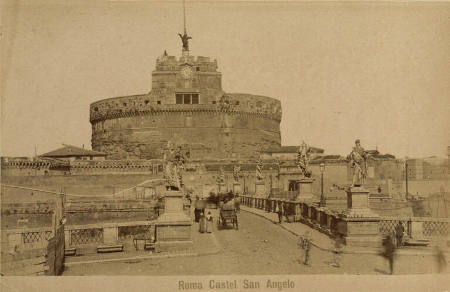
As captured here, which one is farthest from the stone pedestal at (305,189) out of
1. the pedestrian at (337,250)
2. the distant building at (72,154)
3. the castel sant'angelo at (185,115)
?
the castel sant'angelo at (185,115)

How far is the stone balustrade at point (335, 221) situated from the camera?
11.2 meters

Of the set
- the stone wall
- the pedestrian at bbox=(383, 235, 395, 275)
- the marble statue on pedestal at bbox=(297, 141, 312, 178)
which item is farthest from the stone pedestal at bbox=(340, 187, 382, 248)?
the stone wall

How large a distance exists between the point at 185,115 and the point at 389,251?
1451 inches

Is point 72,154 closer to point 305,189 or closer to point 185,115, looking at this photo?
point 185,115

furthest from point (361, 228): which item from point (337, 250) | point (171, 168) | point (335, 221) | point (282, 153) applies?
point (282, 153)

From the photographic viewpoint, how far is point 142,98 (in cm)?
4619

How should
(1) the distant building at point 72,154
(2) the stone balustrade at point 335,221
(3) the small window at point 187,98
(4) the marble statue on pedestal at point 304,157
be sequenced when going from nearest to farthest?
(2) the stone balustrade at point 335,221
(4) the marble statue on pedestal at point 304,157
(1) the distant building at point 72,154
(3) the small window at point 187,98

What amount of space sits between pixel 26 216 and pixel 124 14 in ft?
50.3

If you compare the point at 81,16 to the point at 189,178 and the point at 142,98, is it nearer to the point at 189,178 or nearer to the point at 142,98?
the point at 189,178

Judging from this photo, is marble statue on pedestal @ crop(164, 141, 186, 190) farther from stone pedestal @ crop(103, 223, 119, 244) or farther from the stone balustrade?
the stone balustrade

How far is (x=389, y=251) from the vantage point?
10.1 meters

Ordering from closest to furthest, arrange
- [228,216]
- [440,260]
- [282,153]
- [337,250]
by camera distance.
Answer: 1. [440,260]
2. [337,250]
3. [228,216]
4. [282,153]

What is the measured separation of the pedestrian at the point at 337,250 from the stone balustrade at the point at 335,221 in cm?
34

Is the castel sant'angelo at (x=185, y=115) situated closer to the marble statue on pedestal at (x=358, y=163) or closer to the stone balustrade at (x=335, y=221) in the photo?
the stone balustrade at (x=335, y=221)
